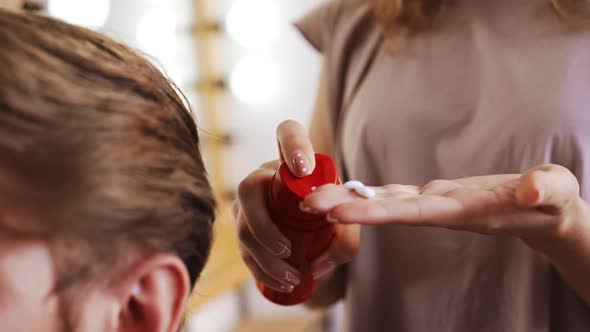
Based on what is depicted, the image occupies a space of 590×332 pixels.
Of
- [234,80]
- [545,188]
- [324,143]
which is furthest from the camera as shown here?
[234,80]

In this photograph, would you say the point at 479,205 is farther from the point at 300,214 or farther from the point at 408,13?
the point at 408,13

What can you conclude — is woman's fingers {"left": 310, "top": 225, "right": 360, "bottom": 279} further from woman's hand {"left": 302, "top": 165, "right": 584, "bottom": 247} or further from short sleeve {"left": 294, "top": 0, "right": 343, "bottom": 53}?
short sleeve {"left": 294, "top": 0, "right": 343, "bottom": 53}

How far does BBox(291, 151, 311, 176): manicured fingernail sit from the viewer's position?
440mm

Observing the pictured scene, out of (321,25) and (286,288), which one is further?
(321,25)

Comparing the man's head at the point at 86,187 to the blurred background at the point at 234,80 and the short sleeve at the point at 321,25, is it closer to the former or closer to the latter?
the short sleeve at the point at 321,25

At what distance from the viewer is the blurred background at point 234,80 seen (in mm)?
1562

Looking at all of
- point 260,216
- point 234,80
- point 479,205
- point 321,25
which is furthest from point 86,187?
point 234,80

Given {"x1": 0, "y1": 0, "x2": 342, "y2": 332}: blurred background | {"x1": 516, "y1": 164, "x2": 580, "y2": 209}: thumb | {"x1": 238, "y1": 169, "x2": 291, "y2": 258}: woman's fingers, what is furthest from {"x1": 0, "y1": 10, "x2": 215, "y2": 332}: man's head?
{"x1": 0, "y1": 0, "x2": 342, "y2": 332}: blurred background

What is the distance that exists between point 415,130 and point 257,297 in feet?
4.11

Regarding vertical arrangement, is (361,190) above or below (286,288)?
above

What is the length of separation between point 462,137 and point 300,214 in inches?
9.3

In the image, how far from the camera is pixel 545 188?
396 millimetres

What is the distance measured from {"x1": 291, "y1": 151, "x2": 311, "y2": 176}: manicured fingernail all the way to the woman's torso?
20 centimetres

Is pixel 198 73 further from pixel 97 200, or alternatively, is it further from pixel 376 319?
pixel 97 200
